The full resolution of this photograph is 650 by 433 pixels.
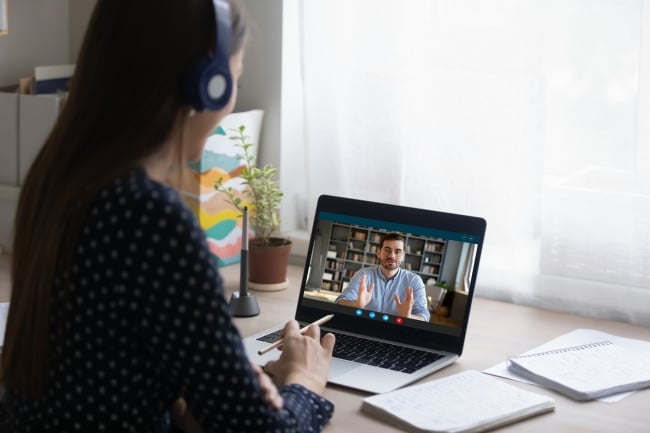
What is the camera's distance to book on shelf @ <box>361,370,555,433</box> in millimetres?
1290

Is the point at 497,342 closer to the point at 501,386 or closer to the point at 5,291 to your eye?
the point at 501,386

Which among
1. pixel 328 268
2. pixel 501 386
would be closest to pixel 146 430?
pixel 501 386

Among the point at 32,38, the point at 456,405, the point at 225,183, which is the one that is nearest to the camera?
the point at 456,405

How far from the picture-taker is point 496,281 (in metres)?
1.99

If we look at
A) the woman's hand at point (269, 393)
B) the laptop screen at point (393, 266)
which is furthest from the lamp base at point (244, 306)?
the woman's hand at point (269, 393)

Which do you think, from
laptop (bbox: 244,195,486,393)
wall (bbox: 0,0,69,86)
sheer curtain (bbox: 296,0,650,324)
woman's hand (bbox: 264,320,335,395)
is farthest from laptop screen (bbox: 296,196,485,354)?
wall (bbox: 0,0,69,86)

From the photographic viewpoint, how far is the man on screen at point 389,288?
1.63 m

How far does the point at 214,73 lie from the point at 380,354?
71 cm

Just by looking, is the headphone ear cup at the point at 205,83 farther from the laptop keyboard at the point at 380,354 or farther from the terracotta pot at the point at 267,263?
the terracotta pot at the point at 267,263

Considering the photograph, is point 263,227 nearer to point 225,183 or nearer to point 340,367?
point 225,183

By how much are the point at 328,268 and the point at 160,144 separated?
2.41 ft

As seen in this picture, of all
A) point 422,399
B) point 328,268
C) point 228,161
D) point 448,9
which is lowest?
point 422,399

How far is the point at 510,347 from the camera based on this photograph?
1681mm

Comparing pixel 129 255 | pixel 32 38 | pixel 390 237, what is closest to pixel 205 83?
pixel 129 255
